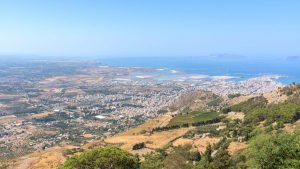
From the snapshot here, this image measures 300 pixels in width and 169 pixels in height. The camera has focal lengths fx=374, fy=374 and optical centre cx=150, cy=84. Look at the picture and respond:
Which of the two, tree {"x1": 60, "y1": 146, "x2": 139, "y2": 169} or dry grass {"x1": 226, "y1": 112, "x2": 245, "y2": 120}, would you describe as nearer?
tree {"x1": 60, "y1": 146, "x2": 139, "y2": 169}

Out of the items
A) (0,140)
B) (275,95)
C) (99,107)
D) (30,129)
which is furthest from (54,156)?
(99,107)

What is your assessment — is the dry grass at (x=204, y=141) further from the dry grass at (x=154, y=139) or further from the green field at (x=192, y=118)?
the green field at (x=192, y=118)

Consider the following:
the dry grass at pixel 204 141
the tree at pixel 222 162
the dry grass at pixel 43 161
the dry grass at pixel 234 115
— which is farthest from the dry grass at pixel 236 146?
the dry grass at pixel 234 115

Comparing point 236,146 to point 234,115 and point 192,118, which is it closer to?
point 234,115

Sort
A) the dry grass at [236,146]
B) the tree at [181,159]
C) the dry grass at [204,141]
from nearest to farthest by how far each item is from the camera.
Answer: the tree at [181,159], the dry grass at [236,146], the dry grass at [204,141]

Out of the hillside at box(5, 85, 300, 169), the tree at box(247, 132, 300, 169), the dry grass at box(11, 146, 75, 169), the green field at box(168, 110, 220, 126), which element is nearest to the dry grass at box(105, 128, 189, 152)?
the hillside at box(5, 85, 300, 169)

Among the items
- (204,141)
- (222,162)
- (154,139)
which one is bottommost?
(154,139)

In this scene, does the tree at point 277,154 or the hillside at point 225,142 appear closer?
the tree at point 277,154

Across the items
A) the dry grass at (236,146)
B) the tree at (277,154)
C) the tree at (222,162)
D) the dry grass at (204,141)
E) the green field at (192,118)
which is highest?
the tree at (277,154)

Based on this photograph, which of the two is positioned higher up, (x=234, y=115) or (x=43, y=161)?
(x=234, y=115)

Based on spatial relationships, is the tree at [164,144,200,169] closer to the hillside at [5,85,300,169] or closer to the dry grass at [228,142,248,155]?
the hillside at [5,85,300,169]

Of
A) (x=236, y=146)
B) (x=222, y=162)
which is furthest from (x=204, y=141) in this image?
(x=222, y=162)
